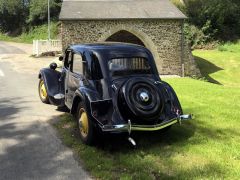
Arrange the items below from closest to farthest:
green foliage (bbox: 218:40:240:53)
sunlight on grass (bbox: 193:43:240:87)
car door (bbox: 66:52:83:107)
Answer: car door (bbox: 66:52:83:107) → sunlight on grass (bbox: 193:43:240:87) → green foliage (bbox: 218:40:240:53)

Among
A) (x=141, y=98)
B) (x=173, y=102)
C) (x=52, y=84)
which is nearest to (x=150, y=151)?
(x=141, y=98)

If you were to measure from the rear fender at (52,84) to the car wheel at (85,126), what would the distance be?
1.87m

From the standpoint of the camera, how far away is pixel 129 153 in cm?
590

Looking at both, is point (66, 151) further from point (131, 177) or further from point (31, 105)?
point (31, 105)

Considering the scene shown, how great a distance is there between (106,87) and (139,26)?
16406 mm

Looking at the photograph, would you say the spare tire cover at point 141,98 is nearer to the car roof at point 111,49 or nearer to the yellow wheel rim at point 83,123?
the yellow wheel rim at point 83,123

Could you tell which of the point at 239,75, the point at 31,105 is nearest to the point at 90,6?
the point at 239,75

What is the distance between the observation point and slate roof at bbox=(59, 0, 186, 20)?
21766 mm

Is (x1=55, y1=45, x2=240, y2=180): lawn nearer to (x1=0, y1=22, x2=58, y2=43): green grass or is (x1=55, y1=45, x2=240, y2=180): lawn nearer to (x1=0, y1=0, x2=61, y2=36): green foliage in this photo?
(x1=0, y1=22, x2=58, y2=43): green grass

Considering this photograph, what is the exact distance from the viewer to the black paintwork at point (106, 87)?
6.01m

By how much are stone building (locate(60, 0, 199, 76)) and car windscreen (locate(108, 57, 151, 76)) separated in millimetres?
14842

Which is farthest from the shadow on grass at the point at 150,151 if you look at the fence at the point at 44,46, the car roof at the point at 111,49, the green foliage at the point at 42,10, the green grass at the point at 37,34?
the green foliage at the point at 42,10

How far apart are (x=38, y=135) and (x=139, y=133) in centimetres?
190

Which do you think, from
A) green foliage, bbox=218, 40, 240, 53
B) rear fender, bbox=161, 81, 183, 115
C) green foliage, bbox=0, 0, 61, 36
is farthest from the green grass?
rear fender, bbox=161, 81, 183, 115
